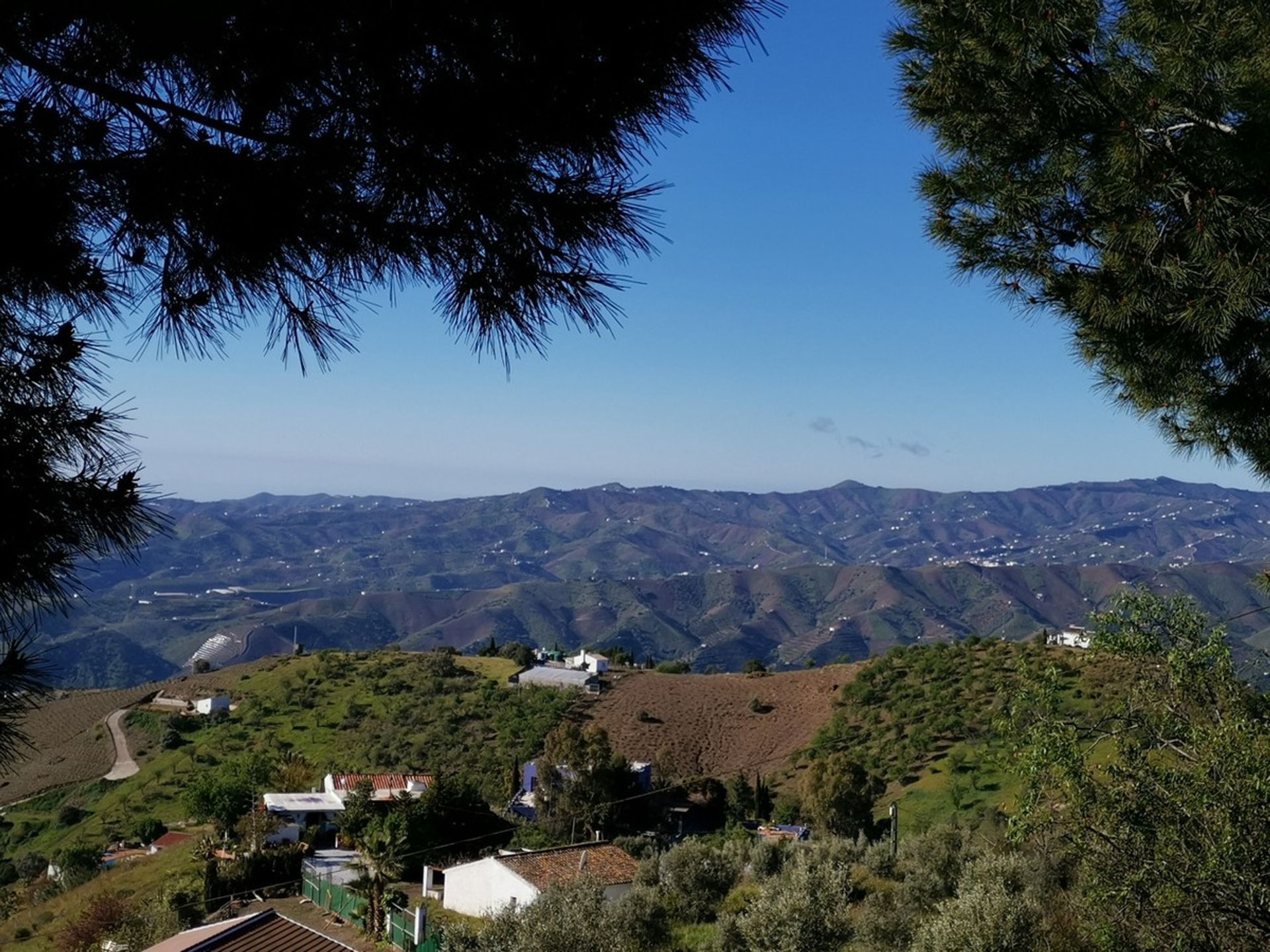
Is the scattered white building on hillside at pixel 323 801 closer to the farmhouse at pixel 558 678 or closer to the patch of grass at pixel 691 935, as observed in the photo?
the patch of grass at pixel 691 935

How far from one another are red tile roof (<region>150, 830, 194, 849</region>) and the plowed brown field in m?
19.2

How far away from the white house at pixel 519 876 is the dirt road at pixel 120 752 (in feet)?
101

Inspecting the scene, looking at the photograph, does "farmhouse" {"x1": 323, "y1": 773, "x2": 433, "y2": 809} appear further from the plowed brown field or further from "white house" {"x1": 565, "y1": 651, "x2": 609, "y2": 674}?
"white house" {"x1": 565, "y1": 651, "x2": 609, "y2": 674}

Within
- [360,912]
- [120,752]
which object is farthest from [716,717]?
[360,912]

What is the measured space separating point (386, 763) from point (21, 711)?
45.4 m

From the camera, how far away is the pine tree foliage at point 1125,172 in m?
5.73

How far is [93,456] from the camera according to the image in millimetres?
2674

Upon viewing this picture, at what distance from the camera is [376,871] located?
2120cm

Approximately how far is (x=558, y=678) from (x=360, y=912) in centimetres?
3738

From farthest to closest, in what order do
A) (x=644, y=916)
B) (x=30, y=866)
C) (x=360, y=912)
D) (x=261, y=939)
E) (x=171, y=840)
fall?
(x=30, y=866)
(x=171, y=840)
(x=360, y=912)
(x=644, y=916)
(x=261, y=939)

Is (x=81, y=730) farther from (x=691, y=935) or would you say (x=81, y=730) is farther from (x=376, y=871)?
(x=691, y=935)

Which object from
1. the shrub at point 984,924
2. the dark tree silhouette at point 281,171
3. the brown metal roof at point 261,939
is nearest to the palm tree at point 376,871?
the brown metal roof at point 261,939

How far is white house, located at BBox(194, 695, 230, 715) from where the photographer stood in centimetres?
5650

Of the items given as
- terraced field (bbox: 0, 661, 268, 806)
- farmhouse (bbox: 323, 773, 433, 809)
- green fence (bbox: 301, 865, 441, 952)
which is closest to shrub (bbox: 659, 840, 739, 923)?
green fence (bbox: 301, 865, 441, 952)
